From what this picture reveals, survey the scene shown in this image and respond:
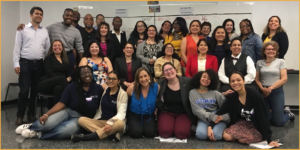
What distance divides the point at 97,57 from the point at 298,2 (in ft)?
13.1

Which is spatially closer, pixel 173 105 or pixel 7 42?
pixel 173 105

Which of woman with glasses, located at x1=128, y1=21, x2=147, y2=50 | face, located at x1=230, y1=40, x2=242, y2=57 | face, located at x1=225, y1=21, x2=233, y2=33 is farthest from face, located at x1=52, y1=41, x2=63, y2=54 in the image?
face, located at x1=225, y1=21, x2=233, y2=33

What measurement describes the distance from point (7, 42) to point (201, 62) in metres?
4.09

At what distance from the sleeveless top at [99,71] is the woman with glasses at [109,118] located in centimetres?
48

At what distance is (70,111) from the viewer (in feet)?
9.76

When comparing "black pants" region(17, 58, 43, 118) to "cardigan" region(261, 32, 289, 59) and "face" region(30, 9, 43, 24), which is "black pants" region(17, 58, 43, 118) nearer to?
"face" region(30, 9, 43, 24)

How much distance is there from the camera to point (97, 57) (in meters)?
3.55

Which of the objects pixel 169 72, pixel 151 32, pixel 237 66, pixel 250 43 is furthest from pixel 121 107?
Result: pixel 250 43

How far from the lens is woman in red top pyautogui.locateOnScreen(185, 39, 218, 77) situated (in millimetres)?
3365

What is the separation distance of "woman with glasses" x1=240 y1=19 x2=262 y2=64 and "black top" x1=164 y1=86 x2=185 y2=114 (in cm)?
153

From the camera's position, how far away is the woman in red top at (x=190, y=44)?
370 centimetres

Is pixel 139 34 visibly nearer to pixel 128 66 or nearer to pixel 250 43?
pixel 128 66

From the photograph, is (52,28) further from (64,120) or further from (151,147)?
(151,147)

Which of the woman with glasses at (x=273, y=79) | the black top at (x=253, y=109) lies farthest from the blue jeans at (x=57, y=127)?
the woman with glasses at (x=273, y=79)
